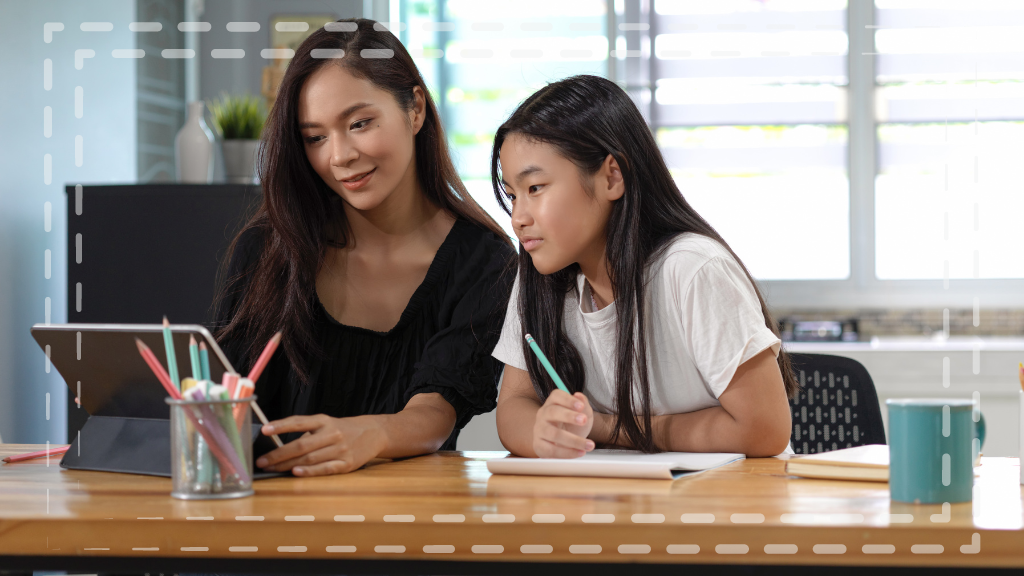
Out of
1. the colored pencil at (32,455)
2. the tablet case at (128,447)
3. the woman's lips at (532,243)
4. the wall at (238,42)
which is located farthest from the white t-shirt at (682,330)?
the wall at (238,42)

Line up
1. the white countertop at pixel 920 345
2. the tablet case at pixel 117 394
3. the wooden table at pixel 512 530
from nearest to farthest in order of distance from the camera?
1. the wooden table at pixel 512 530
2. the tablet case at pixel 117 394
3. the white countertop at pixel 920 345

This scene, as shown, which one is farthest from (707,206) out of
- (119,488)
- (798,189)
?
(119,488)

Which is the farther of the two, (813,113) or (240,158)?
(813,113)

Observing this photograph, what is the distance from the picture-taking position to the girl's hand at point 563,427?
104 centimetres

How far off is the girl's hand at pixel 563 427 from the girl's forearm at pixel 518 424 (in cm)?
6

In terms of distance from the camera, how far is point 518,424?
4.03 ft

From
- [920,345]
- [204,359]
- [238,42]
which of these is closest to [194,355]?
[204,359]

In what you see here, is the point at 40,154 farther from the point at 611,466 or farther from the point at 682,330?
the point at 611,466

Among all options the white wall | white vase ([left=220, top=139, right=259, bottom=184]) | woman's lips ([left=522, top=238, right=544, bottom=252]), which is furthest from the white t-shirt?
the white wall

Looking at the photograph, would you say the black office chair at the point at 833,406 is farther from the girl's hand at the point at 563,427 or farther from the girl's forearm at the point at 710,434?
the girl's hand at the point at 563,427

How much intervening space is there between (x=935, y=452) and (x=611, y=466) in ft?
1.03

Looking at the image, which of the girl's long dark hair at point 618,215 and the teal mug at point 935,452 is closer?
the teal mug at point 935,452

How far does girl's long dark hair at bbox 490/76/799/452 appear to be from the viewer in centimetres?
126

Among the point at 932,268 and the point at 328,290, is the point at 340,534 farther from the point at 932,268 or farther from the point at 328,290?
the point at 932,268
